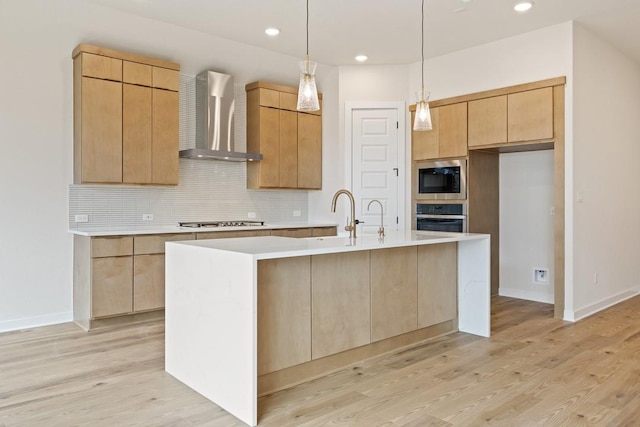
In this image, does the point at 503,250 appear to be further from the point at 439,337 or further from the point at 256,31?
the point at 256,31

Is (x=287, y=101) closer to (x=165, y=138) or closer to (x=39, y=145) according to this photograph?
(x=165, y=138)

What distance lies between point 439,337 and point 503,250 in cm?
238

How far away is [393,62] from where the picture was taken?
618cm

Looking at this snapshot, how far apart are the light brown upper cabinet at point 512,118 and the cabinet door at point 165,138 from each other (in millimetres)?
3233

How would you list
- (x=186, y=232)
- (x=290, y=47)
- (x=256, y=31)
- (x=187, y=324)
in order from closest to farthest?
(x=187, y=324) < (x=186, y=232) < (x=256, y=31) < (x=290, y=47)

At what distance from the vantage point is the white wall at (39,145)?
4.19 metres

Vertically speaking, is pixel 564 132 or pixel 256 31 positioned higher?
pixel 256 31

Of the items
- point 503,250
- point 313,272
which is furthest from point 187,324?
point 503,250

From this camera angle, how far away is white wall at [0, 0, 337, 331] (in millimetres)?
4188

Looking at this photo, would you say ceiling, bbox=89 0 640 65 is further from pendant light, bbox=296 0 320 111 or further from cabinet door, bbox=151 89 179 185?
pendant light, bbox=296 0 320 111

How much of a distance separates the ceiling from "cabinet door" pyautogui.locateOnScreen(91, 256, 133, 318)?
2.38m

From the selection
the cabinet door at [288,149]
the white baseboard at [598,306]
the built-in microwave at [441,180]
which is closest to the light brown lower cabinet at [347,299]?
the white baseboard at [598,306]

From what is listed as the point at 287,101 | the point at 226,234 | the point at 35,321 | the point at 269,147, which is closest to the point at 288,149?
the point at 269,147

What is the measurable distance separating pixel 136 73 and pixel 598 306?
17.1 ft
